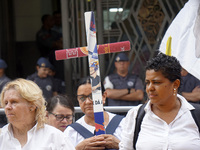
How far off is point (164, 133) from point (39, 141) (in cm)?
97

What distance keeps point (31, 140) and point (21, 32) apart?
6966 mm

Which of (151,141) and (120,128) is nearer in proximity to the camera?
(151,141)

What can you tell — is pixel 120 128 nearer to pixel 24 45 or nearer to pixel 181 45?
pixel 181 45

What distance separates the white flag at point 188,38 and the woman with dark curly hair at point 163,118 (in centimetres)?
82

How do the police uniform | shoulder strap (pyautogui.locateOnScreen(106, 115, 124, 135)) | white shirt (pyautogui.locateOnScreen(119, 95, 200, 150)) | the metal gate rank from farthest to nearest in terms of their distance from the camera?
the metal gate, the police uniform, shoulder strap (pyautogui.locateOnScreen(106, 115, 124, 135)), white shirt (pyautogui.locateOnScreen(119, 95, 200, 150))

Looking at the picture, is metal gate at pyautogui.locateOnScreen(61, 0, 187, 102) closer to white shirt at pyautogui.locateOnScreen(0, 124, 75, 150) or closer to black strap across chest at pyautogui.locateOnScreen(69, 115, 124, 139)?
black strap across chest at pyautogui.locateOnScreen(69, 115, 124, 139)

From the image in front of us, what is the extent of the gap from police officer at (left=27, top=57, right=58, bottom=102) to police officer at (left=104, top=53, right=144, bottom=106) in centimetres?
91

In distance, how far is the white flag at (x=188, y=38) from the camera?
448cm

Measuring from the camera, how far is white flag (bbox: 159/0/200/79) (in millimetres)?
4477

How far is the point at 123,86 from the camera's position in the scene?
6.82m

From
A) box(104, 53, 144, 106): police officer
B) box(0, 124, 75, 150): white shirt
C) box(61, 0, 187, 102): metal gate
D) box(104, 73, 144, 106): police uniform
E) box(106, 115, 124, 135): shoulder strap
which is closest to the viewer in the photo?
box(0, 124, 75, 150): white shirt

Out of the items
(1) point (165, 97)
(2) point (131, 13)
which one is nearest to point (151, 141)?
(1) point (165, 97)

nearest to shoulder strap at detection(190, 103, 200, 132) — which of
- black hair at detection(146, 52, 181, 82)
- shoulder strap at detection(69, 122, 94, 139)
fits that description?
black hair at detection(146, 52, 181, 82)

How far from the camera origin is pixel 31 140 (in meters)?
3.58
